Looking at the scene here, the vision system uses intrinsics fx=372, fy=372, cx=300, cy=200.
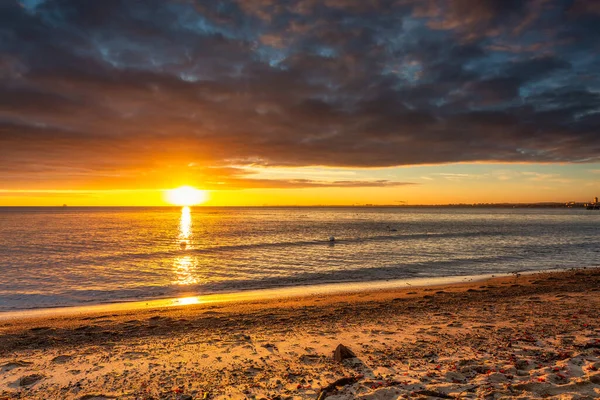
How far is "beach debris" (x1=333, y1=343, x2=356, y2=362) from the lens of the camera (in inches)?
336

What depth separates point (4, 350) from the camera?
9781 mm

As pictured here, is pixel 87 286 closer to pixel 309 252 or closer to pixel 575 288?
pixel 309 252

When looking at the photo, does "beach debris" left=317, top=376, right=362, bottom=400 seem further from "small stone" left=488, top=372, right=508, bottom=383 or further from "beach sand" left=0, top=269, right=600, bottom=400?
"small stone" left=488, top=372, right=508, bottom=383

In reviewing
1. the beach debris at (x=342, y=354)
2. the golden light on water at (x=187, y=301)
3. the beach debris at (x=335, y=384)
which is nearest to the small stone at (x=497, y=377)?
the beach debris at (x=335, y=384)

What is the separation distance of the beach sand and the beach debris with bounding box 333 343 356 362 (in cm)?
12

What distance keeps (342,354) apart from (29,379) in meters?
6.73

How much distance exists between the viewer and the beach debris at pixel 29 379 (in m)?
7.65

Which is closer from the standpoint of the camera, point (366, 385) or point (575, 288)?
point (366, 385)

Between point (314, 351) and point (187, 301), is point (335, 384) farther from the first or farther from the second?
point (187, 301)

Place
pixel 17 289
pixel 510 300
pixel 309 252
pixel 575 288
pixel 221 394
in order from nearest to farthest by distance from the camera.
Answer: pixel 221 394, pixel 510 300, pixel 575 288, pixel 17 289, pixel 309 252

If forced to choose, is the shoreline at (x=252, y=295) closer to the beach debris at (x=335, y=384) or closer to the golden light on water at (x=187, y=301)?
the golden light on water at (x=187, y=301)

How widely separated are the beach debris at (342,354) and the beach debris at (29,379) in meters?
6.39

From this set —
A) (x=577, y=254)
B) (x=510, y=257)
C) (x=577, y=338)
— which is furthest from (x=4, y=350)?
(x=577, y=254)

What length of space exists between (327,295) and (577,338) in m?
10.7
